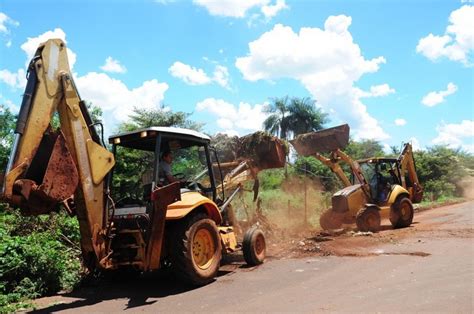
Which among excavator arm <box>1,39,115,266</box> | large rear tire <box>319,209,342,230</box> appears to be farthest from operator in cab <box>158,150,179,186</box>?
large rear tire <box>319,209,342,230</box>

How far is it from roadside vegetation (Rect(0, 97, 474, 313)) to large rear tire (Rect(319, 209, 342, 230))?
1.94 feet

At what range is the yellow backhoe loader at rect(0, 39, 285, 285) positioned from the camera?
5895 mm

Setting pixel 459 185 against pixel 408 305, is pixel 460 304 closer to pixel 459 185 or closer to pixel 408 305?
pixel 408 305

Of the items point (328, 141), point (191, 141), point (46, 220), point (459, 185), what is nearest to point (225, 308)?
point (191, 141)

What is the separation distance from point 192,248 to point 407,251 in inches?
206

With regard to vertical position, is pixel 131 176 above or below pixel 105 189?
above

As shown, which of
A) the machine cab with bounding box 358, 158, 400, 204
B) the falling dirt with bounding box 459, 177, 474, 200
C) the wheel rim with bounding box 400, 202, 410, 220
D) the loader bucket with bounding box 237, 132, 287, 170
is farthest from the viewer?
the falling dirt with bounding box 459, 177, 474, 200

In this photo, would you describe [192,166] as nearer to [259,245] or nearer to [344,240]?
[259,245]

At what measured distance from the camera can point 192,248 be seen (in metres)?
7.45

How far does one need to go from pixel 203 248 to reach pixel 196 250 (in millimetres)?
212

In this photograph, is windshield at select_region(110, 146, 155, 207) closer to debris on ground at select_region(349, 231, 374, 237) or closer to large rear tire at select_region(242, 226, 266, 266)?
large rear tire at select_region(242, 226, 266, 266)

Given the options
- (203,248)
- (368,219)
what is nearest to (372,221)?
(368,219)

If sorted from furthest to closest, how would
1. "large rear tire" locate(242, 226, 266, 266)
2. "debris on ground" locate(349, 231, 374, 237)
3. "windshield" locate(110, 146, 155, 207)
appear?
"debris on ground" locate(349, 231, 374, 237) < "large rear tire" locate(242, 226, 266, 266) < "windshield" locate(110, 146, 155, 207)

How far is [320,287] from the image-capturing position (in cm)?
699
